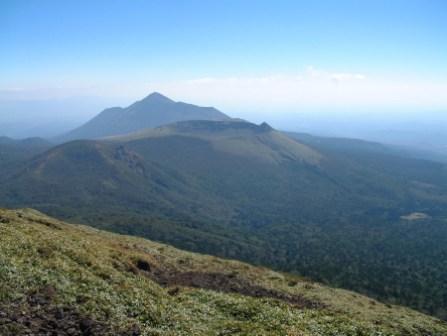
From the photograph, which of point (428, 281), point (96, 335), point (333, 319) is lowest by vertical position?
point (428, 281)

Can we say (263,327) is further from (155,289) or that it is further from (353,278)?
(353,278)

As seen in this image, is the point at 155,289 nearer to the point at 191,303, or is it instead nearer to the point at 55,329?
the point at 191,303

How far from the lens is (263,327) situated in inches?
1320

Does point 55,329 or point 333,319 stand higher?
point 55,329

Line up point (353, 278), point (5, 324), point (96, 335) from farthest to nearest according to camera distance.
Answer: point (353, 278), point (96, 335), point (5, 324)

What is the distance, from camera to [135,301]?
3303 cm

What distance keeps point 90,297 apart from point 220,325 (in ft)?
33.2

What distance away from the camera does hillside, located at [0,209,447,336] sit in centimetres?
2848

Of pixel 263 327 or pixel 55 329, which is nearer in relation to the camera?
pixel 55 329

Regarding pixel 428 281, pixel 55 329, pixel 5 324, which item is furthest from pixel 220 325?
pixel 428 281

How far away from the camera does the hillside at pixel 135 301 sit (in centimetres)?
2848

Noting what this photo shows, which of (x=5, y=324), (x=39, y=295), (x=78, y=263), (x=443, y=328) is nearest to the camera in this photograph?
(x=5, y=324)

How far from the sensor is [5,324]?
83.7ft

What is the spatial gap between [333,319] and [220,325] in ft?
39.6
